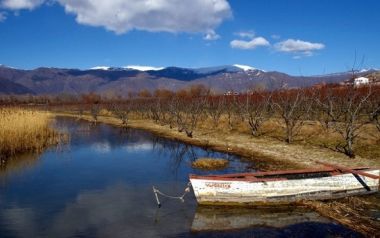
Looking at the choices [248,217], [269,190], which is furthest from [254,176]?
[248,217]

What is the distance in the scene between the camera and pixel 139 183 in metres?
17.5

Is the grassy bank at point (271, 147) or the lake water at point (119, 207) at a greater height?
the grassy bank at point (271, 147)

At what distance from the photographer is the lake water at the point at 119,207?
38.3ft

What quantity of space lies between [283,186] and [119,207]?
17.2ft

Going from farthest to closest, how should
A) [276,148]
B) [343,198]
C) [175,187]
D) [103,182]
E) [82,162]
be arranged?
[276,148], [82,162], [103,182], [175,187], [343,198]

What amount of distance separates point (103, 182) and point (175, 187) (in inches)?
125

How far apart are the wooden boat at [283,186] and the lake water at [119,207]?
16.6 inches

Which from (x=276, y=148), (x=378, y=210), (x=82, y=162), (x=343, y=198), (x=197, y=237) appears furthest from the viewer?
(x=276, y=148)

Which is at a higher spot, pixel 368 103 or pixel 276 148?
pixel 368 103

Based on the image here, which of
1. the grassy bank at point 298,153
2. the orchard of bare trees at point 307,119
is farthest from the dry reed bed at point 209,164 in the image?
the orchard of bare trees at point 307,119

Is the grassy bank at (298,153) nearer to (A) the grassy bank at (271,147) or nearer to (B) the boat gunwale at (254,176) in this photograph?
(A) the grassy bank at (271,147)

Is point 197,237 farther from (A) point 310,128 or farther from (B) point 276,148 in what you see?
(A) point 310,128

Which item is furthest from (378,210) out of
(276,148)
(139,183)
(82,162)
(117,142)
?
(117,142)

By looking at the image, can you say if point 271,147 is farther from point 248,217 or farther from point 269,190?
point 248,217
